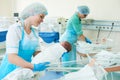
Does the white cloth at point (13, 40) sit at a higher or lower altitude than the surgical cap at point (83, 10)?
lower

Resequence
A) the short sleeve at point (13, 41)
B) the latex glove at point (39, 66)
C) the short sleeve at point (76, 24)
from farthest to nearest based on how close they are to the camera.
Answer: the short sleeve at point (76, 24) < the short sleeve at point (13, 41) < the latex glove at point (39, 66)

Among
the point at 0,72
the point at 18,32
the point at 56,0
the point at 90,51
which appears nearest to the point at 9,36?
the point at 18,32

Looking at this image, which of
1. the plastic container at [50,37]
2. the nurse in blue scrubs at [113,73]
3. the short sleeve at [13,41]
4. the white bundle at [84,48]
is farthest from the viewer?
the plastic container at [50,37]

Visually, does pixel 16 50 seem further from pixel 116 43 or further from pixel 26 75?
pixel 116 43

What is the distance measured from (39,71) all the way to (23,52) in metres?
0.31

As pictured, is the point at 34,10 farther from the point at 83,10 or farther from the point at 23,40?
the point at 83,10

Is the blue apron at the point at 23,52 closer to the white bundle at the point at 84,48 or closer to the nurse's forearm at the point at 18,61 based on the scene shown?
the nurse's forearm at the point at 18,61

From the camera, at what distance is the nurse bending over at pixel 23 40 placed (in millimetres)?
1651

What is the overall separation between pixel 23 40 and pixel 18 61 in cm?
24

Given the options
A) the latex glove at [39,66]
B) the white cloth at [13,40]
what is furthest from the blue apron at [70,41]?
the latex glove at [39,66]

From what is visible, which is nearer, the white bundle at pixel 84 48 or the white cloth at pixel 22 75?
A: the white cloth at pixel 22 75

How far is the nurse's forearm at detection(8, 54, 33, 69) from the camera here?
1524 millimetres

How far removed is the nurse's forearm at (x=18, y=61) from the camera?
5.00 feet

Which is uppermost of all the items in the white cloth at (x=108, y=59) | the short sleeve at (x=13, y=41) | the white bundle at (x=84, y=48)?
the short sleeve at (x=13, y=41)
